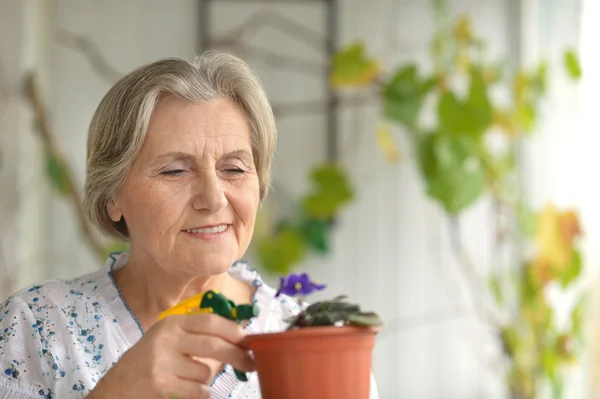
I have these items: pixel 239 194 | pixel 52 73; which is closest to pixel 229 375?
pixel 239 194

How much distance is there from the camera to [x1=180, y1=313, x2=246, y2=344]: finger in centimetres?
87

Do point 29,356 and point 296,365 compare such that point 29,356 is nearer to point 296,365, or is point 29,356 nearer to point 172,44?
point 296,365

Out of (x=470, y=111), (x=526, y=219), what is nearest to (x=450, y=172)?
(x=470, y=111)

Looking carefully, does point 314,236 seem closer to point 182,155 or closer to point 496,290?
point 496,290

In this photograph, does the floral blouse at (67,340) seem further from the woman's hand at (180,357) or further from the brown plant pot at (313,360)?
the brown plant pot at (313,360)

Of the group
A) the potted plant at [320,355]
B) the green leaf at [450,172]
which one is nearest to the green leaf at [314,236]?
the green leaf at [450,172]

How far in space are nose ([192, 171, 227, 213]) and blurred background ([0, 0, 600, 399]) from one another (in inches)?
83.1

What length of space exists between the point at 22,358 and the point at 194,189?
37 centimetres

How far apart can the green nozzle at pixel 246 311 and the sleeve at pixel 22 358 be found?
1.57ft

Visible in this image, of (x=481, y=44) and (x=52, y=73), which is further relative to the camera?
(x=52, y=73)

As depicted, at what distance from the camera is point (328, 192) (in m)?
3.44

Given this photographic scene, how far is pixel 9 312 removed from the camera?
50.6 inches

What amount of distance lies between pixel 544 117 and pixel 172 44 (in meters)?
1.67

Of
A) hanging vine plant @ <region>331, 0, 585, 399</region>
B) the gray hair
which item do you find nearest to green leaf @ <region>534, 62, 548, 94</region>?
hanging vine plant @ <region>331, 0, 585, 399</region>
